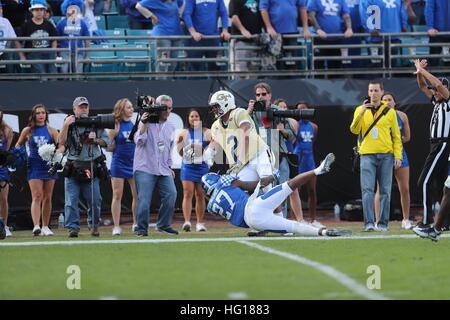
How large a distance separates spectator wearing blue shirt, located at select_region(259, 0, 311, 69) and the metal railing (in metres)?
0.20

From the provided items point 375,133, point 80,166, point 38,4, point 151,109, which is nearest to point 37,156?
point 80,166

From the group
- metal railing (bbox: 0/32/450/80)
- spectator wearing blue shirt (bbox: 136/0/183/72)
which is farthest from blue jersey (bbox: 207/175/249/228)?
spectator wearing blue shirt (bbox: 136/0/183/72)

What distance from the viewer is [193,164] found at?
14391mm

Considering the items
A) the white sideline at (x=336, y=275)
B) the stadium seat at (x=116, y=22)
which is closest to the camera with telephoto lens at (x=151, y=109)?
the white sideline at (x=336, y=275)

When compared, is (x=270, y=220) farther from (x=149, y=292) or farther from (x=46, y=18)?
(x=46, y=18)

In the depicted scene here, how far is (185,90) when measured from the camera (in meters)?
16.4

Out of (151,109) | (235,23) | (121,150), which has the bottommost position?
(121,150)

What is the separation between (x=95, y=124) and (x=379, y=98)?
147 inches

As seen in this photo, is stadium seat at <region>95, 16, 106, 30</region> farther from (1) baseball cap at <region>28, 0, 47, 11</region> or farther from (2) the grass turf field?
(2) the grass turf field

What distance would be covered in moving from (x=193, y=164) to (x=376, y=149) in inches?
117

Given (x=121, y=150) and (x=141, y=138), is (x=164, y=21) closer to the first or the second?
(x=121, y=150)

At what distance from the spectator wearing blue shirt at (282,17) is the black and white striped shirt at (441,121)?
4092mm
